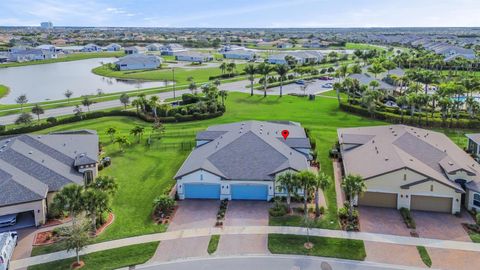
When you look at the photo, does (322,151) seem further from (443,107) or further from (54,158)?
(54,158)

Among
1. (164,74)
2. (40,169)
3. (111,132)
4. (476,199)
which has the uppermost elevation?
(164,74)

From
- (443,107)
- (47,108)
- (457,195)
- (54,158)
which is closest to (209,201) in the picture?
(54,158)

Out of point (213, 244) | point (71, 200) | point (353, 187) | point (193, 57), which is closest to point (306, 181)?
point (353, 187)

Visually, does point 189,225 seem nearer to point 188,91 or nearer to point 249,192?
point 249,192

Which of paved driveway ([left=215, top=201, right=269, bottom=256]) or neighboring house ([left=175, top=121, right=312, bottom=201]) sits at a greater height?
neighboring house ([left=175, top=121, right=312, bottom=201])

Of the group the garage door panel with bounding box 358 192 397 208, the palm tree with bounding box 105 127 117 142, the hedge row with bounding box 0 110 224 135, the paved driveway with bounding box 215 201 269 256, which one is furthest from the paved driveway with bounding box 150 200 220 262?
the hedge row with bounding box 0 110 224 135

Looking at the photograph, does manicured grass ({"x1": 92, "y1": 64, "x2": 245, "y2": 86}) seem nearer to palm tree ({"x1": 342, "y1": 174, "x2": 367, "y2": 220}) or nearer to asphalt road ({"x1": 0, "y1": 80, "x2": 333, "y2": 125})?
asphalt road ({"x1": 0, "y1": 80, "x2": 333, "y2": 125})
